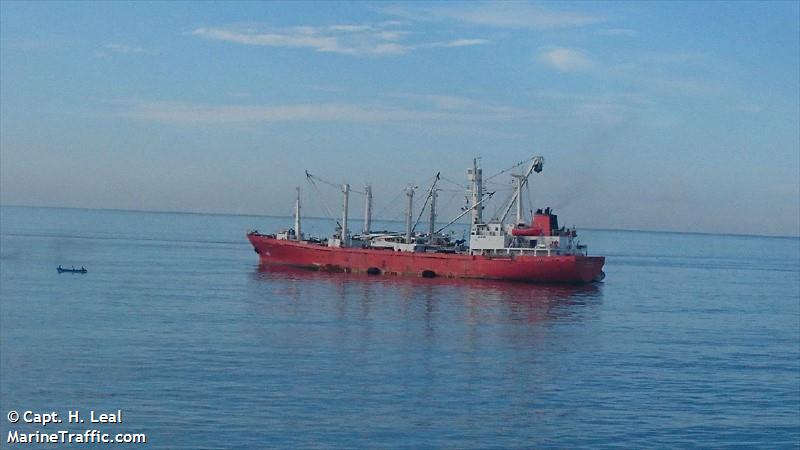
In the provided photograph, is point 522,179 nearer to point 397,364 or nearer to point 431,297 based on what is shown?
point 431,297

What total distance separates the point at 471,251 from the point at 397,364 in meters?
52.3

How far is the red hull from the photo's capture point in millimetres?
90562

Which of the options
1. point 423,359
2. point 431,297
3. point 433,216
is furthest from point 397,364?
point 433,216

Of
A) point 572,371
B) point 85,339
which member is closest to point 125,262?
point 85,339

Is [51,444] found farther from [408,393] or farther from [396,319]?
[396,319]

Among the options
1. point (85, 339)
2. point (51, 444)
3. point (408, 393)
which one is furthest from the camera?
point (85, 339)

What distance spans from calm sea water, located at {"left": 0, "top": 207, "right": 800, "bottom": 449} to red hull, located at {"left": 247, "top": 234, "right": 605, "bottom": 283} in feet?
15.1

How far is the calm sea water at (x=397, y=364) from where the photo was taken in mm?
33656

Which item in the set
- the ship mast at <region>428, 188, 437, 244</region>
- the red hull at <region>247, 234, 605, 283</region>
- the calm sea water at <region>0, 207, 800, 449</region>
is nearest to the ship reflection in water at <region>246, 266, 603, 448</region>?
the calm sea water at <region>0, 207, 800, 449</region>

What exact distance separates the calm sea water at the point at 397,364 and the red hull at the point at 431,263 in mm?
4612

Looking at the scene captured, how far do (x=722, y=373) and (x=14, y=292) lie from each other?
53.7 meters

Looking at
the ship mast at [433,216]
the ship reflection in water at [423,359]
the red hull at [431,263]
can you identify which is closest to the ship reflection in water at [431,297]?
the ship reflection in water at [423,359]

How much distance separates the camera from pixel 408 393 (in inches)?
1517

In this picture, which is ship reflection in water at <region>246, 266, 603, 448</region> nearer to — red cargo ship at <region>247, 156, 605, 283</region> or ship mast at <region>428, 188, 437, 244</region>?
red cargo ship at <region>247, 156, 605, 283</region>
